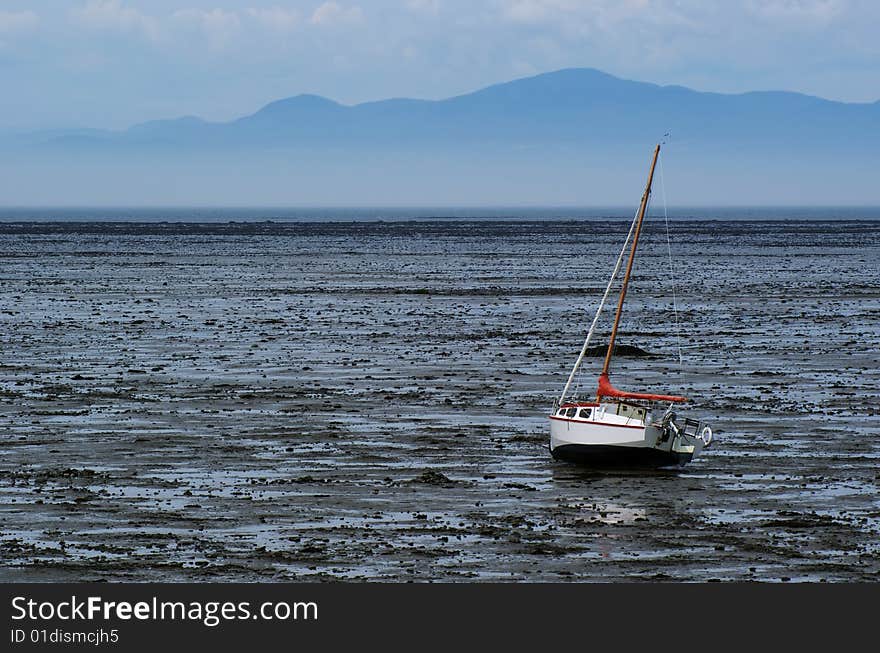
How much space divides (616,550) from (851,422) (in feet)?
49.9

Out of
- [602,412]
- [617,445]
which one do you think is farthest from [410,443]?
[617,445]

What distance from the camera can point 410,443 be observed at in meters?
34.8

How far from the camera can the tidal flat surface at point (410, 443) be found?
2441 cm

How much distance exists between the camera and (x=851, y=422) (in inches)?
1500

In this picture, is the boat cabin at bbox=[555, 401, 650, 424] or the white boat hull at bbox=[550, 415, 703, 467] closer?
the white boat hull at bbox=[550, 415, 703, 467]

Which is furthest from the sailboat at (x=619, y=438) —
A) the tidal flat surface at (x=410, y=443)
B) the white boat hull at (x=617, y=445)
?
the tidal flat surface at (x=410, y=443)

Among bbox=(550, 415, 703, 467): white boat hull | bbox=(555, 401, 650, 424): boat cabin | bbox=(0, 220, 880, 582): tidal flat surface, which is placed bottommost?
bbox=(0, 220, 880, 582): tidal flat surface

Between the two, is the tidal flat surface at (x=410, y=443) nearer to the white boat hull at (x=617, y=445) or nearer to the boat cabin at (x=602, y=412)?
the white boat hull at (x=617, y=445)

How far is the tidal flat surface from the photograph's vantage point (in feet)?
80.1

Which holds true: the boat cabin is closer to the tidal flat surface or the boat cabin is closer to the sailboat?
the sailboat

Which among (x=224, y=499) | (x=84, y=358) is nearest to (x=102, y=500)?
(x=224, y=499)

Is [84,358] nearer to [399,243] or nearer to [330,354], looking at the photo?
[330,354]

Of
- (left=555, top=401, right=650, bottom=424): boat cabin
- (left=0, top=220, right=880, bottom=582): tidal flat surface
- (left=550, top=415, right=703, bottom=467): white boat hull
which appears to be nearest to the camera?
A: (left=0, top=220, right=880, bottom=582): tidal flat surface

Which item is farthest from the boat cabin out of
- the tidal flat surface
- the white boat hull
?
the tidal flat surface
